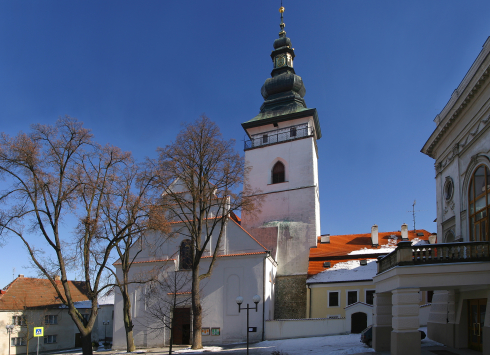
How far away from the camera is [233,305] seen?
26547 mm

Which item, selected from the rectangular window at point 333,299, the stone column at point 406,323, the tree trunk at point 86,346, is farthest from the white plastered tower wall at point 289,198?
the stone column at point 406,323

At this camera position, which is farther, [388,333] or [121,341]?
[121,341]

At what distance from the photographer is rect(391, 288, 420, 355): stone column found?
13227 mm

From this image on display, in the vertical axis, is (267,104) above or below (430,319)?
above

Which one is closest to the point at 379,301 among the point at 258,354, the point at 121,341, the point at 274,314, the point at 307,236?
the point at 258,354

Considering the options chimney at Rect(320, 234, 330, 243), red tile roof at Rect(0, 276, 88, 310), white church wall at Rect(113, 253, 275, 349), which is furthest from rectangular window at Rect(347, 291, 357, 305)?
red tile roof at Rect(0, 276, 88, 310)

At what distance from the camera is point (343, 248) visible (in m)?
32.5

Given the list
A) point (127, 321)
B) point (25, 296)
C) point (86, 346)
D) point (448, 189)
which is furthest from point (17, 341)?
point (448, 189)

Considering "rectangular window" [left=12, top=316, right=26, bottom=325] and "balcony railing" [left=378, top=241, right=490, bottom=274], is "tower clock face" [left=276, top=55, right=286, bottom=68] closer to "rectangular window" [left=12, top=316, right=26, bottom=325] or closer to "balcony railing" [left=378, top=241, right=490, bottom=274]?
"balcony railing" [left=378, top=241, right=490, bottom=274]

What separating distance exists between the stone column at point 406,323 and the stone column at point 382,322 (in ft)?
10.0

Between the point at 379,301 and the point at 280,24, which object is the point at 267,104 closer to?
the point at 280,24

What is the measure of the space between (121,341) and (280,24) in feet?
120

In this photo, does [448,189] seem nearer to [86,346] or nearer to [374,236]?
[374,236]

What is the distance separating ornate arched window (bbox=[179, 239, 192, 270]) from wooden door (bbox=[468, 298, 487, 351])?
17679 mm
